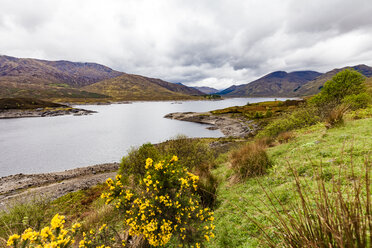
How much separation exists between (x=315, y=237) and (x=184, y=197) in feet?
11.4

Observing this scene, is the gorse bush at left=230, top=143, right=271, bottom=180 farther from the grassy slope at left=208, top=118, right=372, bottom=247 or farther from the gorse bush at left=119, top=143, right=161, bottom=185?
the gorse bush at left=119, top=143, right=161, bottom=185

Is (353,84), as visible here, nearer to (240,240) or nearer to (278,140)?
(278,140)

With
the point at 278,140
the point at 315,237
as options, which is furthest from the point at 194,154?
the point at 315,237

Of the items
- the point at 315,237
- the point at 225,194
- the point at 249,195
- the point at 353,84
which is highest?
the point at 353,84

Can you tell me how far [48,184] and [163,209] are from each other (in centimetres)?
2617

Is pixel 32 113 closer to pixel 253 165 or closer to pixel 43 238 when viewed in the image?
pixel 43 238

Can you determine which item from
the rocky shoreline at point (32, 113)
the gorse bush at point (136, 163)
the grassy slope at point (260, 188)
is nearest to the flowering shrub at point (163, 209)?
the grassy slope at point (260, 188)

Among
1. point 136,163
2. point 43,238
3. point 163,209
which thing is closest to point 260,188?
point 163,209

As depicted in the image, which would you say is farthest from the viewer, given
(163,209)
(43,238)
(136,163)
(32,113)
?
(32,113)

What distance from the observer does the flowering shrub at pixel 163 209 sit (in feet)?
15.8

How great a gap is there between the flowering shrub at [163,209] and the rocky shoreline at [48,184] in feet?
62.6

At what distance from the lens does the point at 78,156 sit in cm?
3772

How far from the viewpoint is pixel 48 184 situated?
22.7 m

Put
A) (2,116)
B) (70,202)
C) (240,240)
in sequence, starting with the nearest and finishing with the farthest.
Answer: (240,240)
(70,202)
(2,116)
